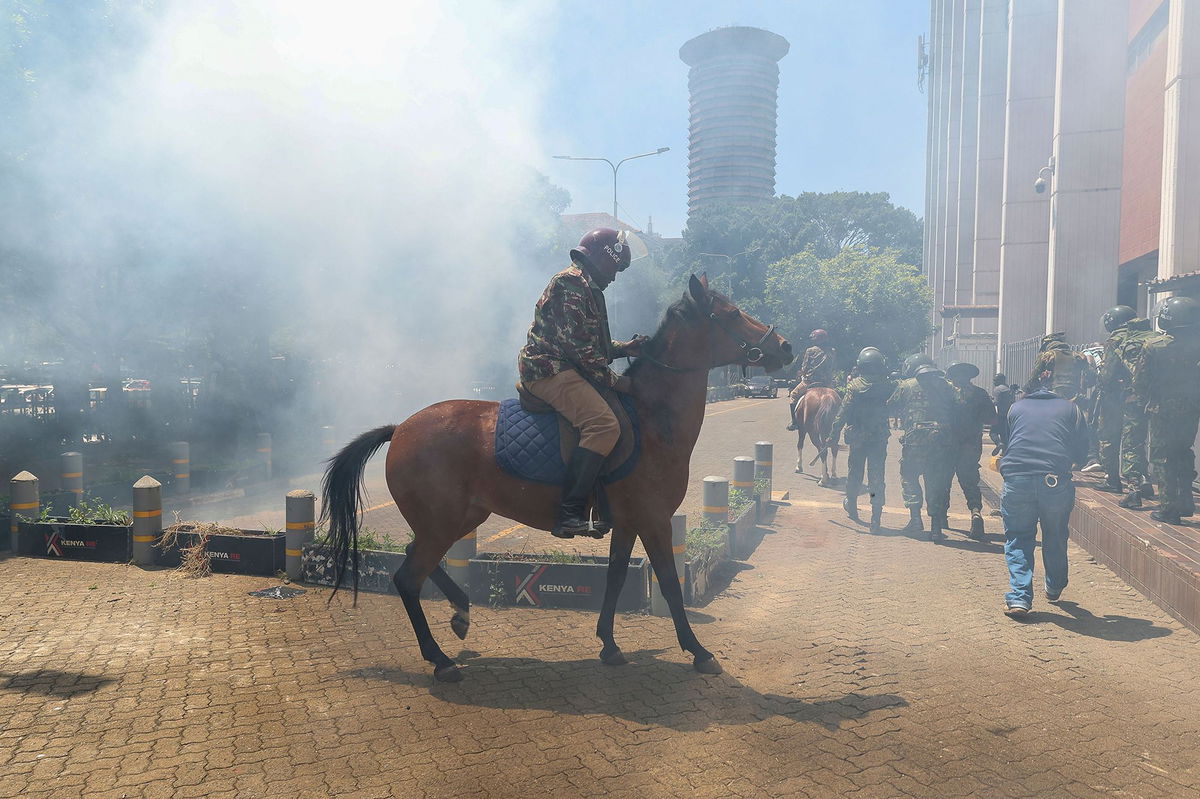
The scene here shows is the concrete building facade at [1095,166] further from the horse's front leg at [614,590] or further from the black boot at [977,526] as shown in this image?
the horse's front leg at [614,590]

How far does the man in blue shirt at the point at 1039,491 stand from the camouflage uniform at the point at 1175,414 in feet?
6.74

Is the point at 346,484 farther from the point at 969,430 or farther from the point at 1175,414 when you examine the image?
the point at 1175,414

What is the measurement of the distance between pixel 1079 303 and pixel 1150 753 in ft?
56.1

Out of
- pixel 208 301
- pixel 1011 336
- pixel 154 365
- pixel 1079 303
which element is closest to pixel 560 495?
pixel 208 301

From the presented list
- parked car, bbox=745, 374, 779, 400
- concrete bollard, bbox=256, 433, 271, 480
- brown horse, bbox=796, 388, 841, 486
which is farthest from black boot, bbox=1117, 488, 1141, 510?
parked car, bbox=745, 374, 779, 400

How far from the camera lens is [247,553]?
753cm

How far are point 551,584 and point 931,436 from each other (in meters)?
5.06

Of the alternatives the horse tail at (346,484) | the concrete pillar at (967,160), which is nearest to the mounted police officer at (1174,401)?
the horse tail at (346,484)

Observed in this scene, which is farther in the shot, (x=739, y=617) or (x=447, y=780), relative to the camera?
(x=739, y=617)

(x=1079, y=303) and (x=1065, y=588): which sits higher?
(x=1079, y=303)

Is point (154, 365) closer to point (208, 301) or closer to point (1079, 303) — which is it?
point (208, 301)

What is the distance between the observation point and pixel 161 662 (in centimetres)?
520

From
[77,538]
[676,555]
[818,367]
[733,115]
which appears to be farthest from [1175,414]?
[733,115]

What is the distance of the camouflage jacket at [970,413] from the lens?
9180 millimetres
